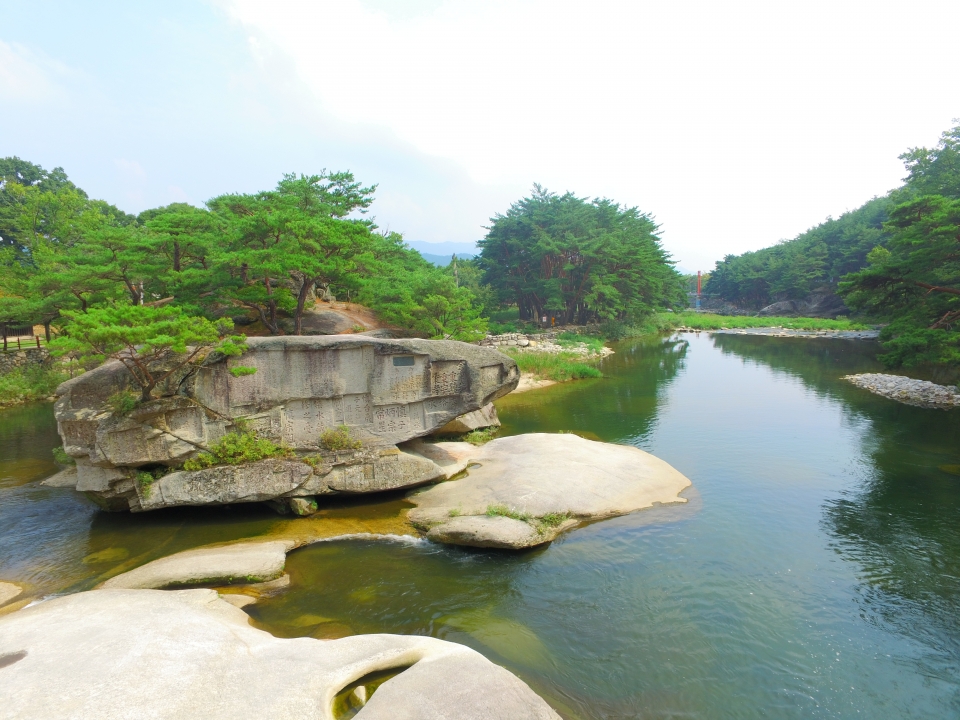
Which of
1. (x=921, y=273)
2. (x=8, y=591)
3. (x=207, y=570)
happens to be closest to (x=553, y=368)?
(x=921, y=273)

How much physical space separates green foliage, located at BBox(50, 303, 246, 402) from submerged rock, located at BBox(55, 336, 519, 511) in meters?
0.34

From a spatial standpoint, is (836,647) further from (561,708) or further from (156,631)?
(156,631)

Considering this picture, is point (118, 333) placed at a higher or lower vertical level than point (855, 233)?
lower

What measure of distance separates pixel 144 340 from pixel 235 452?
291 centimetres

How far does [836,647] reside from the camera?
777 centimetres

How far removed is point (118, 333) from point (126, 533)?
4.46 metres

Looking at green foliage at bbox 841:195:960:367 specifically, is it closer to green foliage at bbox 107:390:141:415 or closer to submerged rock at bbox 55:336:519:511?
submerged rock at bbox 55:336:519:511

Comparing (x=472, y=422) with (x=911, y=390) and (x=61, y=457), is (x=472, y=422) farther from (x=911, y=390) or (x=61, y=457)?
(x=911, y=390)

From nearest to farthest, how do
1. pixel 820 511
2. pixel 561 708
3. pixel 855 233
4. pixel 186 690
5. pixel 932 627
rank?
pixel 186 690
pixel 561 708
pixel 932 627
pixel 820 511
pixel 855 233

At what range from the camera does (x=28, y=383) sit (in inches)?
965

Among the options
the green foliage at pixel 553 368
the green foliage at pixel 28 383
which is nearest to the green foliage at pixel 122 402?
the green foliage at pixel 28 383

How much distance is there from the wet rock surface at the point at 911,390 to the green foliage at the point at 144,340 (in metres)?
25.0

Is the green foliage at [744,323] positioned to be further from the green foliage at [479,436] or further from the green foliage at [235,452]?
the green foliage at [235,452]

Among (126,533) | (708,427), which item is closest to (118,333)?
(126,533)
